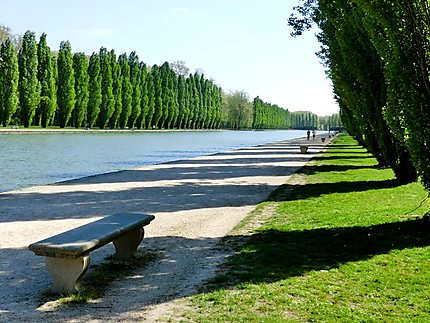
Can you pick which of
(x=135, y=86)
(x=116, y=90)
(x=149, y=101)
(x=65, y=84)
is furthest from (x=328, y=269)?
(x=149, y=101)

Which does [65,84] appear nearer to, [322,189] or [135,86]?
[135,86]

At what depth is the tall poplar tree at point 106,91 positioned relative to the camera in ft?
248

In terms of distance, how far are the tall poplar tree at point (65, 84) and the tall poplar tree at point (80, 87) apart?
2.14m

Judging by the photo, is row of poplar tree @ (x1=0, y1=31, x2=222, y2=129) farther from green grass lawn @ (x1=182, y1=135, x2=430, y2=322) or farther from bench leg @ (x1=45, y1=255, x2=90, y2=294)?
bench leg @ (x1=45, y1=255, x2=90, y2=294)

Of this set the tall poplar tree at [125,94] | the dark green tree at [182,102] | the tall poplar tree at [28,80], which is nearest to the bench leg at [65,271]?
the tall poplar tree at [28,80]

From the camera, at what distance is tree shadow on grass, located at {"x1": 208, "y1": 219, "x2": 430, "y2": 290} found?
220 inches

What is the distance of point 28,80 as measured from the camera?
59.8m

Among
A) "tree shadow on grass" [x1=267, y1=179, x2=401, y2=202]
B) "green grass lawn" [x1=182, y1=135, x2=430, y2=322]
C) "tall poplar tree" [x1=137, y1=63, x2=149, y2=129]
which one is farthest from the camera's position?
"tall poplar tree" [x1=137, y1=63, x2=149, y2=129]

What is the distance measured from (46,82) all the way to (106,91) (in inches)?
537

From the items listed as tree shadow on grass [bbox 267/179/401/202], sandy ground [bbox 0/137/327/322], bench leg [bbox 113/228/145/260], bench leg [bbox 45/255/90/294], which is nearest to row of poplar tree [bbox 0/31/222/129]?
sandy ground [bbox 0/137/327/322]

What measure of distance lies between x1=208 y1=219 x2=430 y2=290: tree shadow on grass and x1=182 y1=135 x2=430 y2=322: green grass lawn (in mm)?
12

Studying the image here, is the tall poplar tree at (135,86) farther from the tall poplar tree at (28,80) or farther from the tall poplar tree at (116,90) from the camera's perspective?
the tall poplar tree at (28,80)

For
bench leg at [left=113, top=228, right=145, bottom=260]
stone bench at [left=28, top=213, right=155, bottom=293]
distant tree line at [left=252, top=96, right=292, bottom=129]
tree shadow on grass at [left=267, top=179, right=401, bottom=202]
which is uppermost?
distant tree line at [left=252, top=96, right=292, bottom=129]

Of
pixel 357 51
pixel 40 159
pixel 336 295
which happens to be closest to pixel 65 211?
pixel 336 295
